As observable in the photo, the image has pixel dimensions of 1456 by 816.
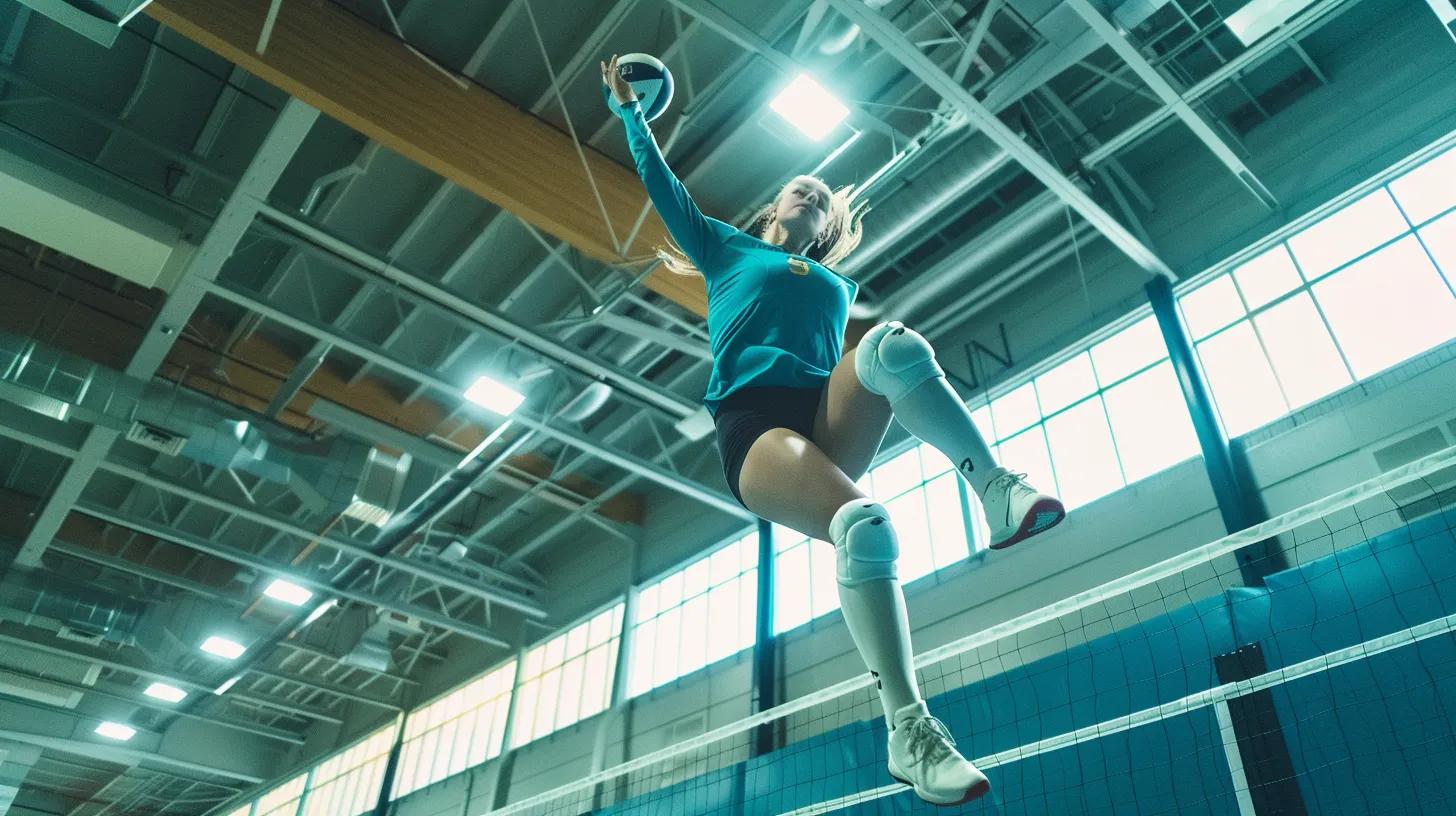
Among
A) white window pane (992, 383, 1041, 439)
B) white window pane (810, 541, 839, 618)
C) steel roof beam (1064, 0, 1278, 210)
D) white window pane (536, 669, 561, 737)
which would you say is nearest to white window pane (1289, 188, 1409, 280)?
steel roof beam (1064, 0, 1278, 210)

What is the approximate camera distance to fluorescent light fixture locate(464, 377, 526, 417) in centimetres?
1087

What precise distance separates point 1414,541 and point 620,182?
729 cm

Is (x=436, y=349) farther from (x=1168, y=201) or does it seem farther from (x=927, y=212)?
(x=1168, y=201)

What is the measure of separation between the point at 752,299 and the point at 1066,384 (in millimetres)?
8636

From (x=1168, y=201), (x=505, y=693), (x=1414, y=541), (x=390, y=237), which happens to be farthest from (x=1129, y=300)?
(x=505, y=693)

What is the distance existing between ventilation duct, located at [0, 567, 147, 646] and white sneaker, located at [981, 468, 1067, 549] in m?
17.5

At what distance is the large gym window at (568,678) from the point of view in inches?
602

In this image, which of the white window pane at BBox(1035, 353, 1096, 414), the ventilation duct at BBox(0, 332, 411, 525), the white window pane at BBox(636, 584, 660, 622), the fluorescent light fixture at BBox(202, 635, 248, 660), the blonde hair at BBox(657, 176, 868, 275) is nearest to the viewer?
the blonde hair at BBox(657, 176, 868, 275)

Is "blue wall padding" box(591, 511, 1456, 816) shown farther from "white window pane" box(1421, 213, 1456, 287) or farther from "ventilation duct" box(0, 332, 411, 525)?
"ventilation duct" box(0, 332, 411, 525)

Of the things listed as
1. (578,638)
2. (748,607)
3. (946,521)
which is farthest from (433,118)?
(578,638)

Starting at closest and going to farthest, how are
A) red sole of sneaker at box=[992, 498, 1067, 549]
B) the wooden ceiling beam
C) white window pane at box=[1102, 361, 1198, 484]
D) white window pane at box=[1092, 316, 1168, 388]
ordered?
red sole of sneaker at box=[992, 498, 1067, 549], the wooden ceiling beam, white window pane at box=[1102, 361, 1198, 484], white window pane at box=[1092, 316, 1168, 388]

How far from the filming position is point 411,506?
526 inches

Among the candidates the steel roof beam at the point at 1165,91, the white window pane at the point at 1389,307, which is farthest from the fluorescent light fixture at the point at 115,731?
the white window pane at the point at 1389,307

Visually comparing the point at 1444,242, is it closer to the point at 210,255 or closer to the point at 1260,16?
the point at 1260,16
